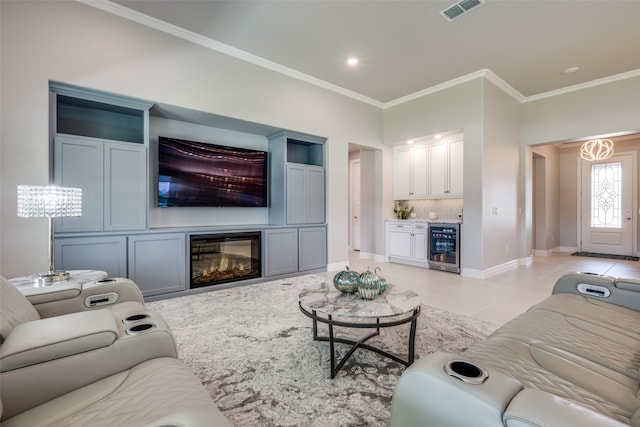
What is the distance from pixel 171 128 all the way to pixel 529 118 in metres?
6.49

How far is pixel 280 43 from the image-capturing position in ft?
12.9

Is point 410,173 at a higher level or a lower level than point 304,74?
lower

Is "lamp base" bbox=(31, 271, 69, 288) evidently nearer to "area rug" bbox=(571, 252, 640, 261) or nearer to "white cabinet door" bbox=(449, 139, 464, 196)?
"white cabinet door" bbox=(449, 139, 464, 196)

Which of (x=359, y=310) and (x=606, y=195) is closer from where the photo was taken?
(x=359, y=310)

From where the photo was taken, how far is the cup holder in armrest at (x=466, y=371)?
0.83 m

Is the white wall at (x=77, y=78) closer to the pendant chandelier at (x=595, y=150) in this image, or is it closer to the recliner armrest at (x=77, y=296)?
the recliner armrest at (x=77, y=296)

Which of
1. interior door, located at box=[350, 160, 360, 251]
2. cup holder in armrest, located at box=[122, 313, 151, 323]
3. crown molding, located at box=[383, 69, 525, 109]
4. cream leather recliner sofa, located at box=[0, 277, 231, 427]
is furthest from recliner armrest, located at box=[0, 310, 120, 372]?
interior door, located at box=[350, 160, 360, 251]

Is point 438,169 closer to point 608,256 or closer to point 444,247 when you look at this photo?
point 444,247

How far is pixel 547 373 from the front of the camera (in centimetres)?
114

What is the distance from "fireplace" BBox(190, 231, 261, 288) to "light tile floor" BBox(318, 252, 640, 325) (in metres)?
2.08

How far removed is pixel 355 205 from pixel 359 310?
6314 mm

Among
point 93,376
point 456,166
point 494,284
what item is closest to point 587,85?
point 456,166

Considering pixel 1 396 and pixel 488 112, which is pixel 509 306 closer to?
pixel 488 112

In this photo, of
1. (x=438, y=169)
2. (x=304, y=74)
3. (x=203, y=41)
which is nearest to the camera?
(x=203, y=41)
